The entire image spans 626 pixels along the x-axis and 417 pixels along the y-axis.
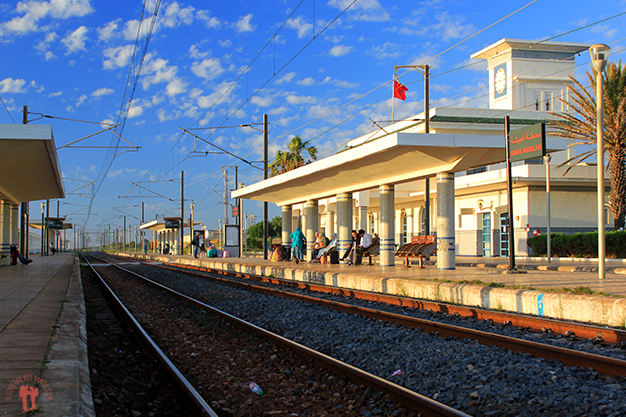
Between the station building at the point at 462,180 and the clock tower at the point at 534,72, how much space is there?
80 millimetres

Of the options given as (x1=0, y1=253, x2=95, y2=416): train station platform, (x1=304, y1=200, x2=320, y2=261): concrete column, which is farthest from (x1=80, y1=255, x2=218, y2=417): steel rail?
(x1=304, y1=200, x2=320, y2=261): concrete column

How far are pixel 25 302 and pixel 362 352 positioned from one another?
785 centimetres

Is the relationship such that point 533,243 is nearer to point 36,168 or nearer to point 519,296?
A: point 519,296

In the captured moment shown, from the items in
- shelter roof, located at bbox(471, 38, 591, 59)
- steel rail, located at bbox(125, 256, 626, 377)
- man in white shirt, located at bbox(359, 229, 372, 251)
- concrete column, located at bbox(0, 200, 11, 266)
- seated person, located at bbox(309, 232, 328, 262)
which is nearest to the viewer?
steel rail, located at bbox(125, 256, 626, 377)

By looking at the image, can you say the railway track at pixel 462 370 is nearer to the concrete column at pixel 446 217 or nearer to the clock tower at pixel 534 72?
the concrete column at pixel 446 217

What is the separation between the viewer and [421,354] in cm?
596

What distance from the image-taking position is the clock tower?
130 ft

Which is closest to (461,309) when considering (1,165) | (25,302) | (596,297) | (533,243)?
(596,297)

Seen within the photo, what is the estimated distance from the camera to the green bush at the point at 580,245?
72.3ft

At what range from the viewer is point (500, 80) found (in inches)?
1631

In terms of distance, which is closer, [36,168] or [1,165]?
[1,165]

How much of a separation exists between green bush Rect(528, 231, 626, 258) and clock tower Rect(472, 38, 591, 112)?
59.3 ft

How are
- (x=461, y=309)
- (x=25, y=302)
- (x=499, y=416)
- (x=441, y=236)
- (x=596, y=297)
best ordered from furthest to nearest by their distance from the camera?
(x=441, y=236), (x=25, y=302), (x=461, y=309), (x=596, y=297), (x=499, y=416)

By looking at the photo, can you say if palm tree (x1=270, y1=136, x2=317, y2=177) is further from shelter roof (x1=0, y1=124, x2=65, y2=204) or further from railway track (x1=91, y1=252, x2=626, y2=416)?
railway track (x1=91, y1=252, x2=626, y2=416)
